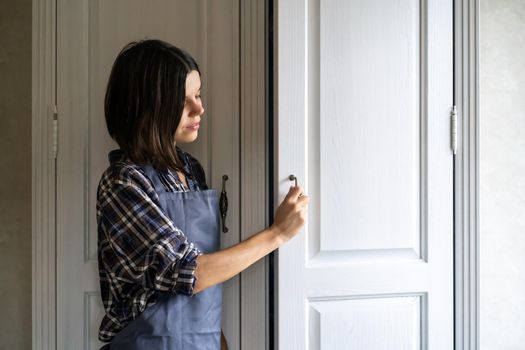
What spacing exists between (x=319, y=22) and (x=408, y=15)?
0.26 meters

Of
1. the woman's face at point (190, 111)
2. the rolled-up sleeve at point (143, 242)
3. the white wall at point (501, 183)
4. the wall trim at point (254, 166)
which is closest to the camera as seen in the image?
the rolled-up sleeve at point (143, 242)

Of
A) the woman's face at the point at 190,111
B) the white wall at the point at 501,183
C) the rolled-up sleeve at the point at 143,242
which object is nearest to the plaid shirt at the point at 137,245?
the rolled-up sleeve at the point at 143,242

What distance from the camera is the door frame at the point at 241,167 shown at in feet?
3.32

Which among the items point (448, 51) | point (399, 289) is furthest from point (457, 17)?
point (399, 289)

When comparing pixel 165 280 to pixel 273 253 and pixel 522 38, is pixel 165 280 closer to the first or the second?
pixel 273 253

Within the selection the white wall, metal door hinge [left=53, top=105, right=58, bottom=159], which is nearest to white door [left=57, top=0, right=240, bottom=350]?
metal door hinge [left=53, top=105, right=58, bottom=159]

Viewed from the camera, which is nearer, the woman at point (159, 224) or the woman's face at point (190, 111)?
the woman at point (159, 224)

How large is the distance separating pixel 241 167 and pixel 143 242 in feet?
1.18

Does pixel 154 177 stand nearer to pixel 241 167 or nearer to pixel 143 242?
pixel 143 242

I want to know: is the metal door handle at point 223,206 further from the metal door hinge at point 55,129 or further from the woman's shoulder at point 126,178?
the metal door hinge at point 55,129

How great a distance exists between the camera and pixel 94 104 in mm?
1079

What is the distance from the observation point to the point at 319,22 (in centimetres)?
98

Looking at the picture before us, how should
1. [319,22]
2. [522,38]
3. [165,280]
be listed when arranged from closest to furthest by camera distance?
[165,280] → [319,22] → [522,38]

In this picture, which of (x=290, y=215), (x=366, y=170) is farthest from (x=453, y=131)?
(x=290, y=215)
